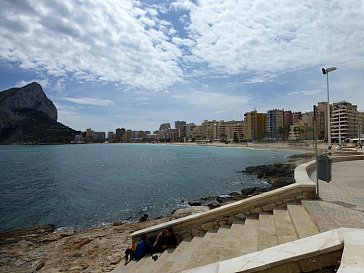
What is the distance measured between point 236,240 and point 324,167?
313 centimetres

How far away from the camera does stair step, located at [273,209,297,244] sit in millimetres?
5434

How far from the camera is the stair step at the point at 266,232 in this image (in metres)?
5.48

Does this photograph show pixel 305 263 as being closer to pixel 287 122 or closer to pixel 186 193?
pixel 186 193

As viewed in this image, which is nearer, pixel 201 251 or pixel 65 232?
pixel 201 251

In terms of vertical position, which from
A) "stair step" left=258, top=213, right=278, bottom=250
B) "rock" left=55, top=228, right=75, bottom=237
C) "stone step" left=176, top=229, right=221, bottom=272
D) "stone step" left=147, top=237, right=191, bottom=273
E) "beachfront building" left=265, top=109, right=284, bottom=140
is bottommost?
"rock" left=55, top=228, right=75, bottom=237

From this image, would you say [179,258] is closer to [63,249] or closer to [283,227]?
[283,227]

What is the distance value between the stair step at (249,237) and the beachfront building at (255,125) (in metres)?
157

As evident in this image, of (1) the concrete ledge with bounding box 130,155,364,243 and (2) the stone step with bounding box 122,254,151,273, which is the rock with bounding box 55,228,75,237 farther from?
(1) the concrete ledge with bounding box 130,155,364,243

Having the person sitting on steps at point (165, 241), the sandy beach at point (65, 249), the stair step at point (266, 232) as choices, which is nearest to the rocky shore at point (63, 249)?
the sandy beach at point (65, 249)

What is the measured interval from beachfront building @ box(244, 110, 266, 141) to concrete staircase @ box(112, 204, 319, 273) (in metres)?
156

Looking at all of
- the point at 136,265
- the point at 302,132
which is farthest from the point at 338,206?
the point at 302,132

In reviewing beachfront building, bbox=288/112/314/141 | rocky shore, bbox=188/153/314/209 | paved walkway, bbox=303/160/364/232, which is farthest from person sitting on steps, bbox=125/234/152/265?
beachfront building, bbox=288/112/314/141

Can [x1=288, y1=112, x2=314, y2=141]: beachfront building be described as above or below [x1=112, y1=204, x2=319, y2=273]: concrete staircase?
above

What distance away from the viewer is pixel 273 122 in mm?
166875
